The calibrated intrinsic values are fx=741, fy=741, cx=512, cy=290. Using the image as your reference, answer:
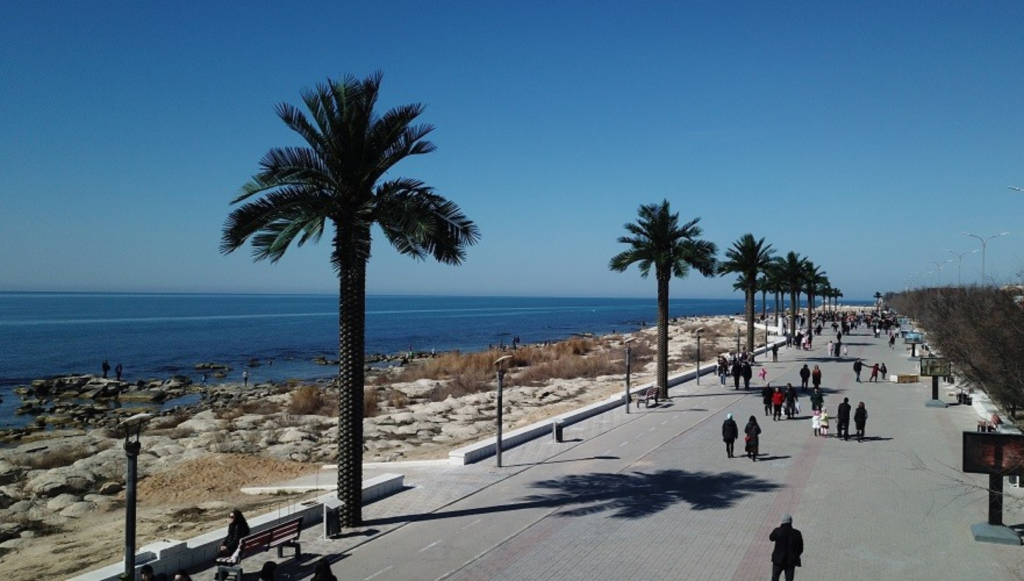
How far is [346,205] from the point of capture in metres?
13.4

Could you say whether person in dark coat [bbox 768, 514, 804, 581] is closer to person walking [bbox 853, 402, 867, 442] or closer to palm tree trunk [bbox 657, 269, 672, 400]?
person walking [bbox 853, 402, 867, 442]

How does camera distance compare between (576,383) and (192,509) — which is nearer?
(192,509)

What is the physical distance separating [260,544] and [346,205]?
5893 mm

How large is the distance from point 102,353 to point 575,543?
74267 millimetres

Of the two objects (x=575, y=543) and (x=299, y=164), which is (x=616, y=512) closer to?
(x=575, y=543)

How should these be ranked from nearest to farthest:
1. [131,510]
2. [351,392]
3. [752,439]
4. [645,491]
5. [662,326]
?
[131,510] → [351,392] → [645,491] → [752,439] → [662,326]

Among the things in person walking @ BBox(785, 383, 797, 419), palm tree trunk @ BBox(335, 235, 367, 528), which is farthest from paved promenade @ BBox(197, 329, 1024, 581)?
person walking @ BBox(785, 383, 797, 419)

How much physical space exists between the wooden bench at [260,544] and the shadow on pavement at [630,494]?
1973 mm

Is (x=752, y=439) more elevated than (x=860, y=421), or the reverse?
(x=860, y=421)

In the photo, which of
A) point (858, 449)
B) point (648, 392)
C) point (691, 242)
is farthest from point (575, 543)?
point (691, 242)

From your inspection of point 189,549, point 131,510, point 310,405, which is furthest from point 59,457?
point 131,510

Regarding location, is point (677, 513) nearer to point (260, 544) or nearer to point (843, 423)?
point (260, 544)

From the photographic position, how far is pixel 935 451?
19250 mm

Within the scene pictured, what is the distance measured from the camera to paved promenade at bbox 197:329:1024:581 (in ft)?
36.9
